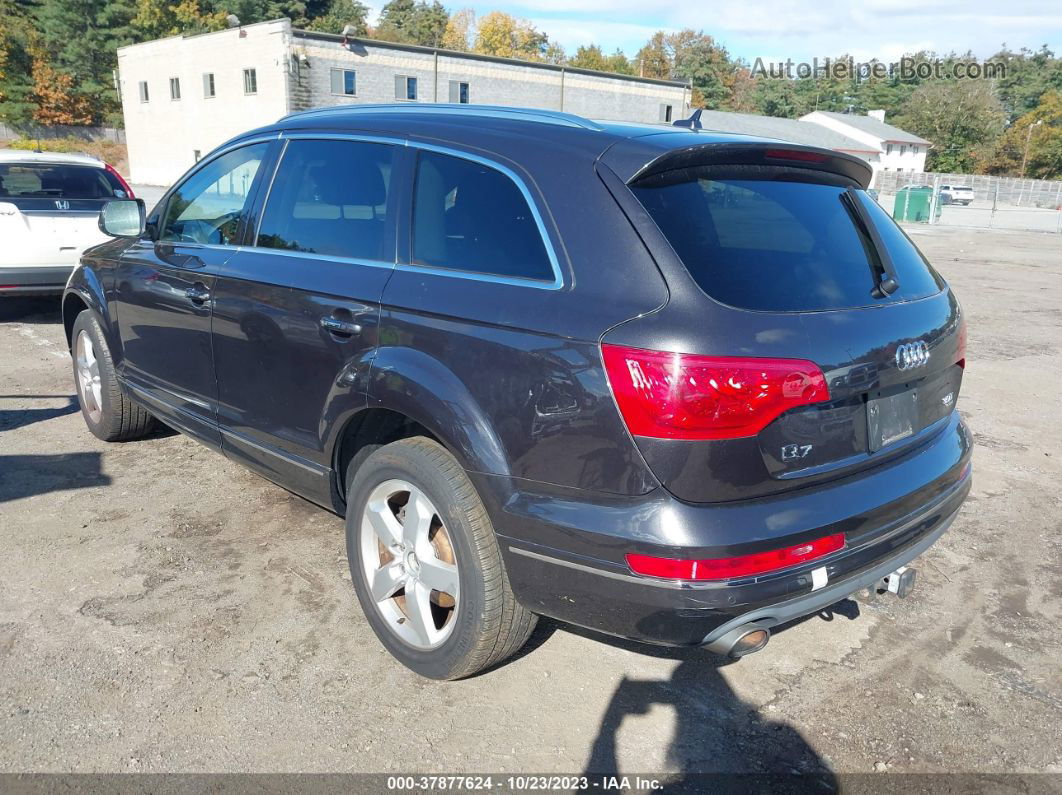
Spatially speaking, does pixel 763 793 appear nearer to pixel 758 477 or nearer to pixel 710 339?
pixel 758 477

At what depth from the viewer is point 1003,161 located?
253 feet

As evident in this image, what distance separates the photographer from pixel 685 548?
7.47 ft

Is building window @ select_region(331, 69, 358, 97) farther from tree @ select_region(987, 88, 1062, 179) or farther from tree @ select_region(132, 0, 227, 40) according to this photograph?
tree @ select_region(987, 88, 1062, 179)

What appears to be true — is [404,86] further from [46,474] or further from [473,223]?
[473,223]

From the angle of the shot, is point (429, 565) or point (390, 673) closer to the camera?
point (429, 565)

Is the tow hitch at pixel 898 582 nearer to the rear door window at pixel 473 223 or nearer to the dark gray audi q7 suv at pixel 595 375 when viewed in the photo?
the dark gray audi q7 suv at pixel 595 375

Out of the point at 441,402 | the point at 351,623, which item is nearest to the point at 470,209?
the point at 441,402

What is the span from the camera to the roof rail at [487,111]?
2865mm

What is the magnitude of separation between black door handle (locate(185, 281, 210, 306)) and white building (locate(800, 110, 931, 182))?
78.9 m

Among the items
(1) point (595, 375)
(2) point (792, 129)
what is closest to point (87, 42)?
(2) point (792, 129)

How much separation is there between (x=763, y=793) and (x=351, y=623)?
168 centimetres

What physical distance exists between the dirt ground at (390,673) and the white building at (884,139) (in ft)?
258

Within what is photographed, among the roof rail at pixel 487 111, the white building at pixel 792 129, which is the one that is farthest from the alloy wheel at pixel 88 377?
the white building at pixel 792 129

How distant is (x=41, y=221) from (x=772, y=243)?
8.09m
